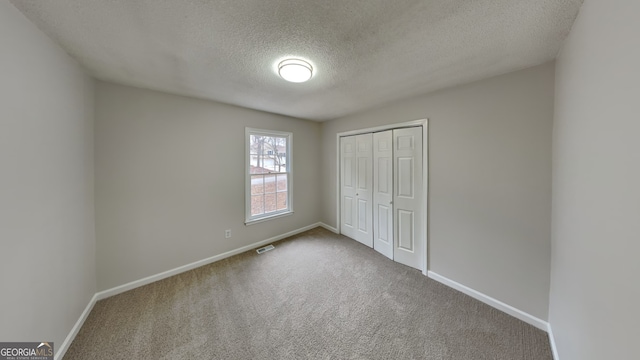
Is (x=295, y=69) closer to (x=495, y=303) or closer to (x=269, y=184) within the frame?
(x=269, y=184)

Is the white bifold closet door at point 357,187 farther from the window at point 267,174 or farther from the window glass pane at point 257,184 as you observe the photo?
the window glass pane at point 257,184

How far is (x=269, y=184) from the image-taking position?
138 inches

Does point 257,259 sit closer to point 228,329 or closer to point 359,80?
point 228,329

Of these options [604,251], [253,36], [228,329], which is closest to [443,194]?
[604,251]

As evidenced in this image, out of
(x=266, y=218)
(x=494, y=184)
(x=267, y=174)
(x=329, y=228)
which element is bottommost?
(x=329, y=228)

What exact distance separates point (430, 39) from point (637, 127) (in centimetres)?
114

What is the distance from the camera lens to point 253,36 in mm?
1352

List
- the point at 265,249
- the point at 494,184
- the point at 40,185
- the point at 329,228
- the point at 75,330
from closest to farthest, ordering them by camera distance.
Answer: the point at 40,185
the point at 75,330
the point at 494,184
the point at 265,249
the point at 329,228

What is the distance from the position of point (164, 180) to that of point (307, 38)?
236 cm

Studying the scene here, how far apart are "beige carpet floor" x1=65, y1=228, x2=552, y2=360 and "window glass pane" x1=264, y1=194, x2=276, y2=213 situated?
114cm

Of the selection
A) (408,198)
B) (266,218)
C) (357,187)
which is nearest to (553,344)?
(408,198)

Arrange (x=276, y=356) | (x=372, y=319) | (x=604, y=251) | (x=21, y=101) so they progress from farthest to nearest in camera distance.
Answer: (x=372, y=319), (x=276, y=356), (x=21, y=101), (x=604, y=251)

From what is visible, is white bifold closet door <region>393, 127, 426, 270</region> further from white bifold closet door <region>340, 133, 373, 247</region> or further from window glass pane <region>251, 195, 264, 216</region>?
window glass pane <region>251, 195, 264, 216</region>

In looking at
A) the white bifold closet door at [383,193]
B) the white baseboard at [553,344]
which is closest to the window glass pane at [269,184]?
the white bifold closet door at [383,193]
